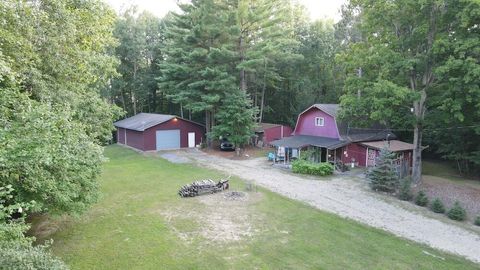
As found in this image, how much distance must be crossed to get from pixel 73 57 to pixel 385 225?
12362 millimetres

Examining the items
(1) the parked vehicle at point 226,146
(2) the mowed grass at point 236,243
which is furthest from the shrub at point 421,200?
(1) the parked vehicle at point 226,146

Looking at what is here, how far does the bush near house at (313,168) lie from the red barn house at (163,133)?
13.8 metres

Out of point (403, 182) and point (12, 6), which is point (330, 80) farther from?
point (12, 6)

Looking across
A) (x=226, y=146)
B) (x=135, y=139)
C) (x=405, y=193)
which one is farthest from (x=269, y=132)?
(x=405, y=193)

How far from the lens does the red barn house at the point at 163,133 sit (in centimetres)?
2959

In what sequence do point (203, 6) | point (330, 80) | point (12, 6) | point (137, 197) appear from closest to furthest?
point (12, 6) < point (137, 197) < point (203, 6) < point (330, 80)

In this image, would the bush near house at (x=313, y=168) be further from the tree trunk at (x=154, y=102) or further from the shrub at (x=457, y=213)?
the tree trunk at (x=154, y=102)

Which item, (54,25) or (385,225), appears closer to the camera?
(54,25)

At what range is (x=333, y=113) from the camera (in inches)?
958

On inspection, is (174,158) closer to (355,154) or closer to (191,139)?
(191,139)

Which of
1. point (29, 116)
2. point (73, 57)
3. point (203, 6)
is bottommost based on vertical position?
point (29, 116)

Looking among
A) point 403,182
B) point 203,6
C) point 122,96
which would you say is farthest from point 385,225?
point 122,96

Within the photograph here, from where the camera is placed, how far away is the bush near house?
2009 cm

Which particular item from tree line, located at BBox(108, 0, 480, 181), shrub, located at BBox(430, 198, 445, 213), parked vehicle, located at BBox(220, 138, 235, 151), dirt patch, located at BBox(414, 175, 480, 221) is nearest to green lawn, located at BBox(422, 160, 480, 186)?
tree line, located at BBox(108, 0, 480, 181)
